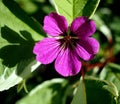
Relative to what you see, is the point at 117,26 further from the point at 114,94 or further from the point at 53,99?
the point at 114,94

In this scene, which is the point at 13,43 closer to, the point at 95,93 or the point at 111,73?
the point at 95,93

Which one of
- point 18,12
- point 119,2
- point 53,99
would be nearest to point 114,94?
point 18,12

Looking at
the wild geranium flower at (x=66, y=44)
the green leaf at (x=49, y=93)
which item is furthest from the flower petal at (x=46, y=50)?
the green leaf at (x=49, y=93)

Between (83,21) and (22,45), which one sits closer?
(83,21)

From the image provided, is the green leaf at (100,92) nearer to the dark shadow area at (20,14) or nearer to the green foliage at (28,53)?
the green foliage at (28,53)

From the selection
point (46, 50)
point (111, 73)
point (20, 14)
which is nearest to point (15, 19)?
point (20, 14)
